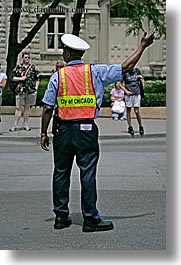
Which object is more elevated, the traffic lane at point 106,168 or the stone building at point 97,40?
the stone building at point 97,40

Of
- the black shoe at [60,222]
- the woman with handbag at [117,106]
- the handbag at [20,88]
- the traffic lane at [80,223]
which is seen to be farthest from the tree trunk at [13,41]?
the black shoe at [60,222]

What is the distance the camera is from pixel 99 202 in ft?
31.2

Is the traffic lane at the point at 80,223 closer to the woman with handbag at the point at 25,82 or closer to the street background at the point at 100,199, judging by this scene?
the street background at the point at 100,199

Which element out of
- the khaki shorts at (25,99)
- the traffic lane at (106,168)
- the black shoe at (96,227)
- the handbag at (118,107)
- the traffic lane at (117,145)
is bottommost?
the traffic lane at (117,145)

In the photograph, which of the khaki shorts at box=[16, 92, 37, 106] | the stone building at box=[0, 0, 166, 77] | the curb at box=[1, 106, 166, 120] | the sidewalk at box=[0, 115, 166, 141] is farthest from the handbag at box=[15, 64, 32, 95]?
the stone building at box=[0, 0, 166, 77]

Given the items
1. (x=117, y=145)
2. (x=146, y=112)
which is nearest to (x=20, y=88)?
(x=117, y=145)

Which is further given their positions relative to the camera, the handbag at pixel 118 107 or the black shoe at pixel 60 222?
the handbag at pixel 118 107

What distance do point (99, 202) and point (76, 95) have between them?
2.43m

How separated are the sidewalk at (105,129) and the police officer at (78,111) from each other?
9.97 meters

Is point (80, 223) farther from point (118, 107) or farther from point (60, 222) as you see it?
point (118, 107)

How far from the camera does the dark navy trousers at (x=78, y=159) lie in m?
7.46

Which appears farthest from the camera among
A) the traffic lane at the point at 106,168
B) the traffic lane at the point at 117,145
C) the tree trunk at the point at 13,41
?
the tree trunk at the point at 13,41

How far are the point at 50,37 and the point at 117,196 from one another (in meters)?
31.5

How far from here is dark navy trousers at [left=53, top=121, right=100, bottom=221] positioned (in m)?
7.46
